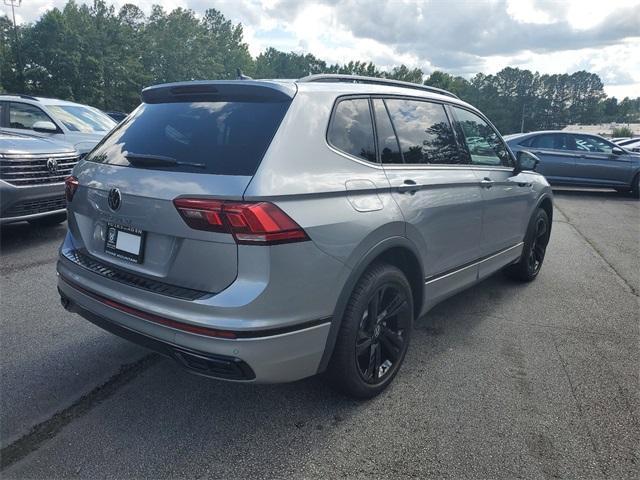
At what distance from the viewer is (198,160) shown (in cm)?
230

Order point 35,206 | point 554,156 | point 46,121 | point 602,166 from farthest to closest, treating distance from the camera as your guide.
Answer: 1. point 554,156
2. point 602,166
3. point 46,121
4. point 35,206

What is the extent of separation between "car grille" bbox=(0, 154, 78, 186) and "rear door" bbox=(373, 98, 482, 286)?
452 cm

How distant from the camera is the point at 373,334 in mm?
2775

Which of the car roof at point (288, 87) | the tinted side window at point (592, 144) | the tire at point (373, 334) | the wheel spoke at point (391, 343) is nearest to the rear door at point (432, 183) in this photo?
the car roof at point (288, 87)

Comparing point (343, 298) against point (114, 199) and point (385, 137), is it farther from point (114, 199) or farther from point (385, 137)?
point (114, 199)

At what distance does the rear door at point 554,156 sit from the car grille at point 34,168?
36.5ft

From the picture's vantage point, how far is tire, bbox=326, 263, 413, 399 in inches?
99.6

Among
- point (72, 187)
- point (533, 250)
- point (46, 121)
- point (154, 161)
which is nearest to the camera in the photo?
point (154, 161)

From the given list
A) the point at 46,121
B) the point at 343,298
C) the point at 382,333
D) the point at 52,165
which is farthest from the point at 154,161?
the point at 46,121

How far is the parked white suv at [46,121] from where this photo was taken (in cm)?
762

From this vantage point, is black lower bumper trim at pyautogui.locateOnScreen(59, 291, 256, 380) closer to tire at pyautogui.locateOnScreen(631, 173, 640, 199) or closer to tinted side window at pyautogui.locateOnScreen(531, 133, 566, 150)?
tinted side window at pyautogui.locateOnScreen(531, 133, 566, 150)

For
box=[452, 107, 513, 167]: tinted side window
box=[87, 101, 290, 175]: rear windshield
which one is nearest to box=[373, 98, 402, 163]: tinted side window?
box=[87, 101, 290, 175]: rear windshield

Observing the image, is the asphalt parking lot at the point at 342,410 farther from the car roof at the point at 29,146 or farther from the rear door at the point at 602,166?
the rear door at the point at 602,166

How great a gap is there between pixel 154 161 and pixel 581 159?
12.9 m
